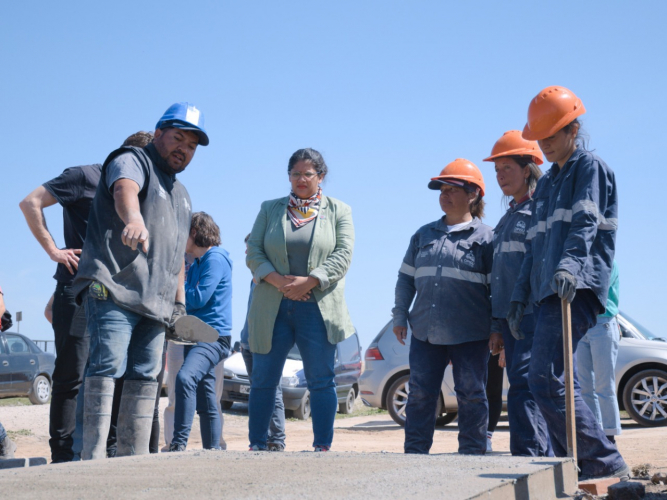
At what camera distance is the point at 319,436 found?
5.43 metres

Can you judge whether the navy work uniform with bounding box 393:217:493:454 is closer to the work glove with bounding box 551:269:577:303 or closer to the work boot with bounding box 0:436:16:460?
the work glove with bounding box 551:269:577:303

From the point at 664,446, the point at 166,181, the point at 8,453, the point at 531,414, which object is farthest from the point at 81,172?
the point at 664,446

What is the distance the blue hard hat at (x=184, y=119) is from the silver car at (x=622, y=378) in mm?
6062

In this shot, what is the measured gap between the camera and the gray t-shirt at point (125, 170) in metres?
4.34

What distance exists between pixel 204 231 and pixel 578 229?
349 cm

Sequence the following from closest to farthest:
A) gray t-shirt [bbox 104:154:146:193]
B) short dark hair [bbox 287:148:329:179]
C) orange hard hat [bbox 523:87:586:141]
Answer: gray t-shirt [bbox 104:154:146:193], orange hard hat [bbox 523:87:586:141], short dark hair [bbox 287:148:329:179]

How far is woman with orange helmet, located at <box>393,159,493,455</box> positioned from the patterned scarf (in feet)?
2.73

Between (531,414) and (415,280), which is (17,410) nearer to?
(415,280)

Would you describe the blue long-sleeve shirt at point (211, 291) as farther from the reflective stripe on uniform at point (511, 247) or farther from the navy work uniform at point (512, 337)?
the reflective stripe on uniform at point (511, 247)

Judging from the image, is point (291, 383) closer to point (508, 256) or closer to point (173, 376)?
point (173, 376)

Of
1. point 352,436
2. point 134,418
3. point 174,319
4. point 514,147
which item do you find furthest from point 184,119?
point 352,436

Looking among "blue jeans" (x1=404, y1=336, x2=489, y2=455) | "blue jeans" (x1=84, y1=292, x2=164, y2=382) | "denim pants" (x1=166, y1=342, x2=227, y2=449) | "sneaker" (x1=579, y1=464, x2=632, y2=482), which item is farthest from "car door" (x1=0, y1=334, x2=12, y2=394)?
"sneaker" (x1=579, y1=464, x2=632, y2=482)

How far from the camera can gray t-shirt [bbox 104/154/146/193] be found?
4336 millimetres

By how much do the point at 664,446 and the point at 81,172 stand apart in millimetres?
5766
